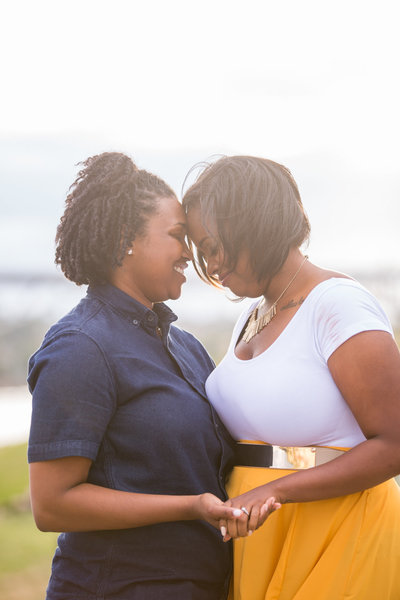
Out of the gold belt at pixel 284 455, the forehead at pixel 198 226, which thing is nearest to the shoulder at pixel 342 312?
the gold belt at pixel 284 455

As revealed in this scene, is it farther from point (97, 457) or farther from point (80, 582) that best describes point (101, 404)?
point (80, 582)

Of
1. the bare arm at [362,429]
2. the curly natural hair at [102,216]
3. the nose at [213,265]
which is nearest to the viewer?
the bare arm at [362,429]

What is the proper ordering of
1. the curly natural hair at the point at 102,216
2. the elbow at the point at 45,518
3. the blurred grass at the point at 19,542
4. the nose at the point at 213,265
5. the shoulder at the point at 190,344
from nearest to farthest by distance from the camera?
1. the elbow at the point at 45,518
2. the curly natural hair at the point at 102,216
3. the nose at the point at 213,265
4. the shoulder at the point at 190,344
5. the blurred grass at the point at 19,542

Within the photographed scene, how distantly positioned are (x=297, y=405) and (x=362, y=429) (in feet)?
0.63

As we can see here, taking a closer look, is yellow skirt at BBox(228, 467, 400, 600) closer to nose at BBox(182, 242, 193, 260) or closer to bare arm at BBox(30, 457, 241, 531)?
bare arm at BBox(30, 457, 241, 531)

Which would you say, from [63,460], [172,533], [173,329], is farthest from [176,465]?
[173,329]

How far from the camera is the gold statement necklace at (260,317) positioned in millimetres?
2304

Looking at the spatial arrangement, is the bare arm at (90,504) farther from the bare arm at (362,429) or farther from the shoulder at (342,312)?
the shoulder at (342,312)

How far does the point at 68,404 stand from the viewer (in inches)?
77.1

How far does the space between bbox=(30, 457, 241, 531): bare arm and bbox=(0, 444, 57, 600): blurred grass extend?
3.89 m

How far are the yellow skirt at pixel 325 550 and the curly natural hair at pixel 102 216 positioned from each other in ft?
2.57

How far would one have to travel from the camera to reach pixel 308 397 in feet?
6.75

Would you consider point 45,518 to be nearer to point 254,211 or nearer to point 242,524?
point 242,524

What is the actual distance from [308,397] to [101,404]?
0.57 metres
